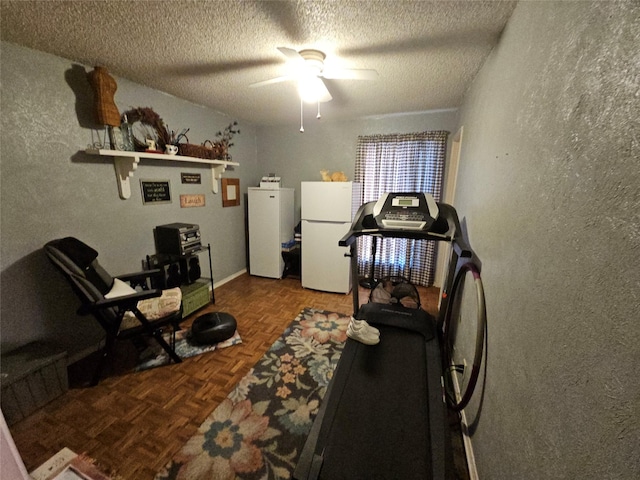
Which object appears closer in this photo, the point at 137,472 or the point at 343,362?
the point at 137,472

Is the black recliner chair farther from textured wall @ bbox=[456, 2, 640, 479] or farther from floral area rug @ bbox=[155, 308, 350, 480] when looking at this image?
textured wall @ bbox=[456, 2, 640, 479]

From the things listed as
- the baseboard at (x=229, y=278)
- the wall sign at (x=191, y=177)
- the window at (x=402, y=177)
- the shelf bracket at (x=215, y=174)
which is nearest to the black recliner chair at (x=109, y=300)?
the wall sign at (x=191, y=177)

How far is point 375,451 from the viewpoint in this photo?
1.13 m

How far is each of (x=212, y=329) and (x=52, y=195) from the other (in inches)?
63.6

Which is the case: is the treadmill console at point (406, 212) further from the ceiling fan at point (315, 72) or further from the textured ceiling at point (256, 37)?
the textured ceiling at point (256, 37)

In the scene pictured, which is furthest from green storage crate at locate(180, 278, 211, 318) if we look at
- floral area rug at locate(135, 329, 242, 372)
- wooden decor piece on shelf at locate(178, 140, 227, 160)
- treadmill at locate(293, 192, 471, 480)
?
treadmill at locate(293, 192, 471, 480)

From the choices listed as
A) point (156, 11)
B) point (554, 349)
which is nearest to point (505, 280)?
point (554, 349)

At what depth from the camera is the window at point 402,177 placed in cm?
333

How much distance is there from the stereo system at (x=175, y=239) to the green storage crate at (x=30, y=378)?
1184 mm

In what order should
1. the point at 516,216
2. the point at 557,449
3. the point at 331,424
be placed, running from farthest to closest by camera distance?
1. the point at 331,424
2. the point at 516,216
3. the point at 557,449

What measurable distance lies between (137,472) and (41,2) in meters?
2.52

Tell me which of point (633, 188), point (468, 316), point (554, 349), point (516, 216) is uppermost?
point (633, 188)

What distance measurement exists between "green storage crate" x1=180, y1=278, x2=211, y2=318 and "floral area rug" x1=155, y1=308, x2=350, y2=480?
114cm

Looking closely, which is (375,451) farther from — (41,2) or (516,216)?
(41,2)
